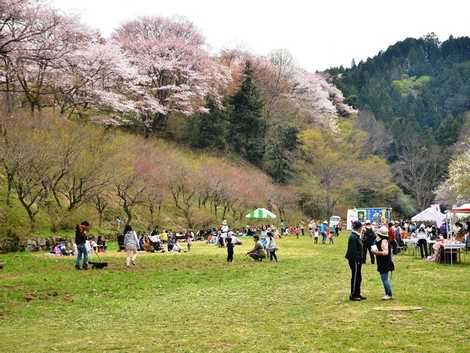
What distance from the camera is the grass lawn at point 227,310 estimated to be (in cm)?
695

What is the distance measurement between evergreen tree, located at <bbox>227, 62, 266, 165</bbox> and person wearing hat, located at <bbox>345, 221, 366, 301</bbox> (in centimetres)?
4547

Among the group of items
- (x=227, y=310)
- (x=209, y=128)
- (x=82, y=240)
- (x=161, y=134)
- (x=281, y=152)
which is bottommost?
(x=227, y=310)

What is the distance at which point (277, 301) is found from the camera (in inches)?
414

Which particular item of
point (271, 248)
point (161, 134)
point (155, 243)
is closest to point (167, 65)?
point (161, 134)

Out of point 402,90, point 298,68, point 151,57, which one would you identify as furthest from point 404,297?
point 402,90

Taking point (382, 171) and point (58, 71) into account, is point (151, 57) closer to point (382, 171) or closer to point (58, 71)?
point (58, 71)

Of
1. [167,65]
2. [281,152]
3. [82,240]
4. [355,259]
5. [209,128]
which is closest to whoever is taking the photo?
[355,259]

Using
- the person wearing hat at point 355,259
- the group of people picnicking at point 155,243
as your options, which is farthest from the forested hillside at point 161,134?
the person wearing hat at point 355,259

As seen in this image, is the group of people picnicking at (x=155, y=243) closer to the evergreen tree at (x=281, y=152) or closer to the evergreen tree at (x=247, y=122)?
the evergreen tree at (x=247, y=122)

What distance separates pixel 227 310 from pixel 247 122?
156 ft

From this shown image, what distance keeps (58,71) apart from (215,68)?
24.1 m

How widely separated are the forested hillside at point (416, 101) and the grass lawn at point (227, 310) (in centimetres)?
5244

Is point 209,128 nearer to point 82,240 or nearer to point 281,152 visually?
point 281,152

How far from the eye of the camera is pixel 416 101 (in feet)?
349
